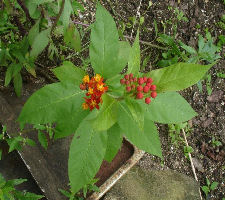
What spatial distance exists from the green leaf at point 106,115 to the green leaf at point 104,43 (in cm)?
20

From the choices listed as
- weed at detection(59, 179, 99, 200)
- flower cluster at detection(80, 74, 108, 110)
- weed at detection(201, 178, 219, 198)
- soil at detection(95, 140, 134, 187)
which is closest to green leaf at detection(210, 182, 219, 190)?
weed at detection(201, 178, 219, 198)

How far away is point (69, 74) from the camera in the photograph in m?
1.56

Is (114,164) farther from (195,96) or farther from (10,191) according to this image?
(195,96)

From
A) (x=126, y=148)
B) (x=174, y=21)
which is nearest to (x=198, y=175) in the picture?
(x=126, y=148)

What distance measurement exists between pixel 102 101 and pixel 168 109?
43 centimetres

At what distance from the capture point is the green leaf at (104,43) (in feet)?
4.86

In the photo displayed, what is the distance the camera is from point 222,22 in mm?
3496

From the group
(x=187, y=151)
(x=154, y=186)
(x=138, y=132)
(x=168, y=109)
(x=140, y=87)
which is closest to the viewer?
(x=140, y=87)

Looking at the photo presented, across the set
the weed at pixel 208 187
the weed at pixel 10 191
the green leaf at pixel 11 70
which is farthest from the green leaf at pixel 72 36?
the weed at pixel 208 187

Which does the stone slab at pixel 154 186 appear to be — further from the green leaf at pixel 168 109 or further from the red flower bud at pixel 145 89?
the red flower bud at pixel 145 89

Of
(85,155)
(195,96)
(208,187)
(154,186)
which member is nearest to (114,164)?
(154,186)

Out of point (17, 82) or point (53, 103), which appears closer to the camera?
point (53, 103)

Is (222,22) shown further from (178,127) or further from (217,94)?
(178,127)

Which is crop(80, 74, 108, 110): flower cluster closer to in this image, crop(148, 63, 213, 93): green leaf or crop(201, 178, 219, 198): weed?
crop(148, 63, 213, 93): green leaf
